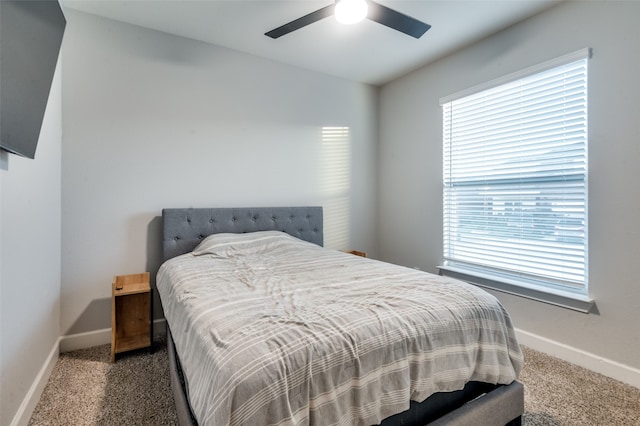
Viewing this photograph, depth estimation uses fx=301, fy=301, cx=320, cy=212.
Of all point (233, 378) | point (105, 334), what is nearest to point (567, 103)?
point (233, 378)

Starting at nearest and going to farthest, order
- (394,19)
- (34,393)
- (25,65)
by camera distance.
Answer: (25,65), (34,393), (394,19)

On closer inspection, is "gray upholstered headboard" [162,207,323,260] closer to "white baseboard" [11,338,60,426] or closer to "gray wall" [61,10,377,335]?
"gray wall" [61,10,377,335]

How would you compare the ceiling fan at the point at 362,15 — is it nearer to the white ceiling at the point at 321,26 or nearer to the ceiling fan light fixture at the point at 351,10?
the ceiling fan light fixture at the point at 351,10

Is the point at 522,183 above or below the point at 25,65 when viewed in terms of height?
below

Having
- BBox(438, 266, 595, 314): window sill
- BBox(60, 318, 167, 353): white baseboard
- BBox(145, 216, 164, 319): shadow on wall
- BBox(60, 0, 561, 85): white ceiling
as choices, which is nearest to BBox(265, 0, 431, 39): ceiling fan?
BBox(60, 0, 561, 85): white ceiling

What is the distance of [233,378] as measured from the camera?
872 millimetres

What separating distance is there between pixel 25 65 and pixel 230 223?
1.78 meters

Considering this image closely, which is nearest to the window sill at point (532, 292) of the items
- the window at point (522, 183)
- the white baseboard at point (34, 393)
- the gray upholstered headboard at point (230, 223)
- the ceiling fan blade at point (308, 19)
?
the window at point (522, 183)

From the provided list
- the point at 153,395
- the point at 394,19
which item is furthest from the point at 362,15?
the point at 153,395

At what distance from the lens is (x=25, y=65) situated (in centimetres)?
133

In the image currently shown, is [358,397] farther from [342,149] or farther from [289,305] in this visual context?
[342,149]

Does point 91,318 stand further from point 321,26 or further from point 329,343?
point 321,26

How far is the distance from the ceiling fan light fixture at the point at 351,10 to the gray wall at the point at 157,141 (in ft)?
4.96

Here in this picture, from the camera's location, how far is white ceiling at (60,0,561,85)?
231 centimetres
